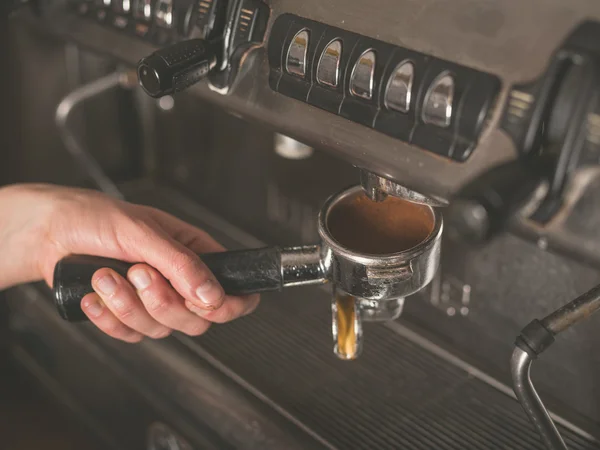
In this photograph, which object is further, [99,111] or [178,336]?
[99,111]

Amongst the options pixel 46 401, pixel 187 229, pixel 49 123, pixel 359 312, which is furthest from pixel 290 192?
pixel 46 401

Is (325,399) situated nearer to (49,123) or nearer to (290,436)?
(290,436)

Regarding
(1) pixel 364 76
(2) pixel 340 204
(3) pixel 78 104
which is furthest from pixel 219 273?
(3) pixel 78 104

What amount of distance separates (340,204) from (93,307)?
238mm

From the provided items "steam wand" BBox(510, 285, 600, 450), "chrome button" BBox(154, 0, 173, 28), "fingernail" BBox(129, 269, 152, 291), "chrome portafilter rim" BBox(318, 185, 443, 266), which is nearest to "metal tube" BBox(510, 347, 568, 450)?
"steam wand" BBox(510, 285, 600, 450)

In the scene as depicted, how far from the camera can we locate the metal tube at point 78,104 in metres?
1.01

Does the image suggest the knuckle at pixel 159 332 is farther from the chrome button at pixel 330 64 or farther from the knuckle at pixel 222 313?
the chrome button at pixel 330 64

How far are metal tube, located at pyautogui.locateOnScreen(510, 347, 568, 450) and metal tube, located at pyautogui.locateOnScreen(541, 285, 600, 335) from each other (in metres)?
0.03

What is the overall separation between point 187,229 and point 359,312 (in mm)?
215

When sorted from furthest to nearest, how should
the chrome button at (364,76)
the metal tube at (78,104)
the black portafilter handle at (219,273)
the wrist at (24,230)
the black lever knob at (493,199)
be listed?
the metal tube at (78,104) → the wrist at (24,230) → the black portafilter handle at (219,273) → the chrome button at (364,76) → the black lever knob at (493,199)

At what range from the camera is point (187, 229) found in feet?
2.45

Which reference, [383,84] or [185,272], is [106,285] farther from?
[383,84]

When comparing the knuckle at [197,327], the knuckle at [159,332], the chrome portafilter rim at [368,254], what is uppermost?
the chrome portafilter rim at [368,254]

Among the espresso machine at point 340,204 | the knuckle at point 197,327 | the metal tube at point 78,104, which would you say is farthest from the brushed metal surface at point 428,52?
the metal tube at point 78,104
